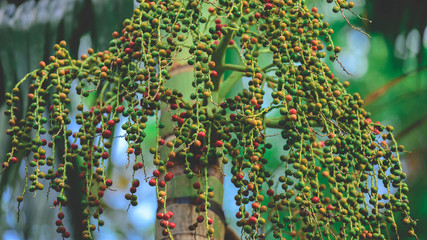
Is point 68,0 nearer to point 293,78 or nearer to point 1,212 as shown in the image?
point 1,212

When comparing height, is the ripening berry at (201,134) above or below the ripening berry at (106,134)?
below

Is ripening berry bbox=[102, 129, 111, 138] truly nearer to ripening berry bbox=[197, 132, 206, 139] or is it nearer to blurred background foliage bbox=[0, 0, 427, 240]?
Result: ripening berry bbox=[197, 132, 206, 139]

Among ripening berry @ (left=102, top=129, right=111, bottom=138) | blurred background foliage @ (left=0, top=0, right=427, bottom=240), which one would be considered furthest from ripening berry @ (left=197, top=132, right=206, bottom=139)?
blurred background foliage @ (left=0, top=0, right=427, bottom=240)

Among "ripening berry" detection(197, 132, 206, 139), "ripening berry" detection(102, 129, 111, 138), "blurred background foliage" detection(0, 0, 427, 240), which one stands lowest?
"ripening berry" detection(197, 132, 206, 139)

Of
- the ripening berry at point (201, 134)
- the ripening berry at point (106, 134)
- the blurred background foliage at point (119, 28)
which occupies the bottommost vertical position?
the ripening berry at point (201, 134)

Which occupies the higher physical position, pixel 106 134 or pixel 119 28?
pixel 119 28

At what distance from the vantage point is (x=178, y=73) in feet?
7.80

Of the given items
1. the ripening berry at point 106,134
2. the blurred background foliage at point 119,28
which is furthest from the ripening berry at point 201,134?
the blurred background foliage at point 119,28

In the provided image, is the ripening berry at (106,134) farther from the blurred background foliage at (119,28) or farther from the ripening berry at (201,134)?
the blurred background foliage at (119,28)

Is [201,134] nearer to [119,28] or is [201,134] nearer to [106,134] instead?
[106,134]

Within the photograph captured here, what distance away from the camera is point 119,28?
283 cm

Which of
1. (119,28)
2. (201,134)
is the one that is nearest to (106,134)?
A: (201,134)

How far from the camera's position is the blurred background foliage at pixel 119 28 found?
110 inches

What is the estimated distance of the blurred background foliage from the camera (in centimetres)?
279
